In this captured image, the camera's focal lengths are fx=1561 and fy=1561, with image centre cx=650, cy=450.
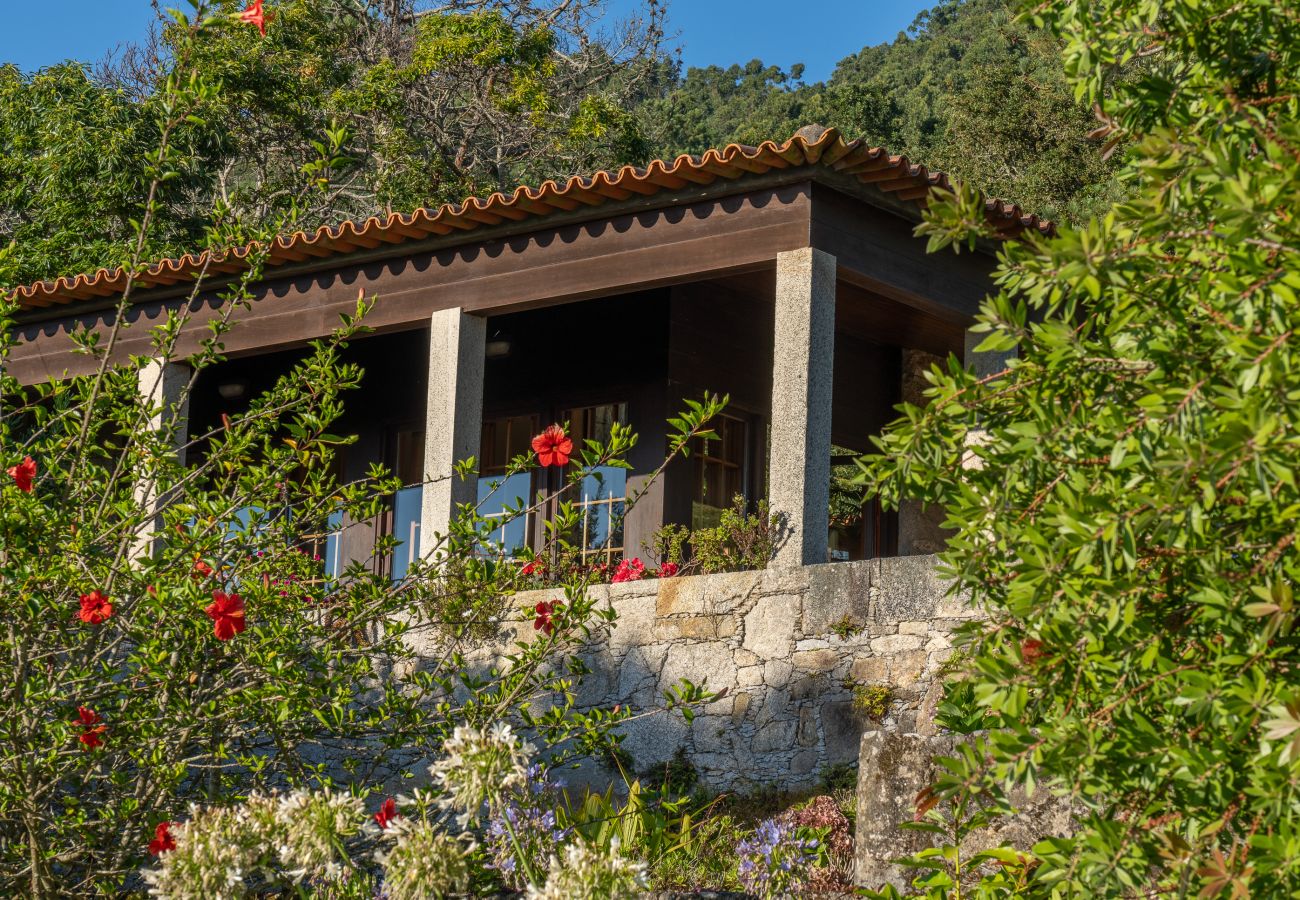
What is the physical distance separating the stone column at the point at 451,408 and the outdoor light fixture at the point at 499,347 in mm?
1782

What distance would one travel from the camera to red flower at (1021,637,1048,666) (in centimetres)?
249

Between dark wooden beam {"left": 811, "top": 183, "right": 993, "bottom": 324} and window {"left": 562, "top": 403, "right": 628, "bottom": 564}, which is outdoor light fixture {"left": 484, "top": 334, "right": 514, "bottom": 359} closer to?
window {"left": 562, "top": 403, "right": 628, "bottom": 564}

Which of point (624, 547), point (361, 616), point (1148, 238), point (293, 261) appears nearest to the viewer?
point (1148, 238)

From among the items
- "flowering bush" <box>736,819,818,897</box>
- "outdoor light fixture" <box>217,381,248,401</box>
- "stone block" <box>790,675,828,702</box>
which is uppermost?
"outdoor light fixture" <box>217,381,248,401</box>

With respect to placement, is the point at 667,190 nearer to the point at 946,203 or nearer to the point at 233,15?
the point at 233,15

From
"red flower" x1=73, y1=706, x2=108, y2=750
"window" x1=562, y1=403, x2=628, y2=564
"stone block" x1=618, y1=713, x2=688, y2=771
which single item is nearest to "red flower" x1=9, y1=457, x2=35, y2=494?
"red flower" x1=73, y1=706, x2=108, y2=750

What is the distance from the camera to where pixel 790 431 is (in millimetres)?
7738

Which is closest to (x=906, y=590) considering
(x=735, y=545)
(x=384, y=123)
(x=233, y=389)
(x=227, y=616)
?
(x=735, y=545)

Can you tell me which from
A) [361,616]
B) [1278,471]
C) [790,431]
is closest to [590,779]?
[790,431]

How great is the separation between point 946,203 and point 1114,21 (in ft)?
1.57

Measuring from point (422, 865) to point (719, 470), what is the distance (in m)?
8.04

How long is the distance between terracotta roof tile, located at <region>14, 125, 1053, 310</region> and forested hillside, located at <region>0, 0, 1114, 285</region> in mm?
6009

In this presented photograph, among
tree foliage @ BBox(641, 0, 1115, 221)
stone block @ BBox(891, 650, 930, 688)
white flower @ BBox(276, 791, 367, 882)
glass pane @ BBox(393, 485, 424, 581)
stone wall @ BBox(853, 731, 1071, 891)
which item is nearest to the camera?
white flower @ BBox(276, 791, 367, 882)

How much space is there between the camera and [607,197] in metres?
8.48
